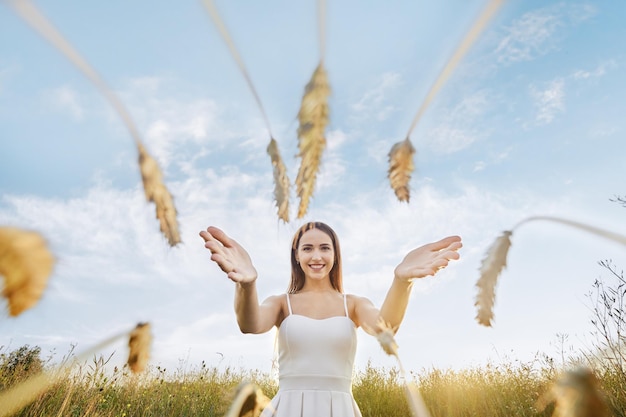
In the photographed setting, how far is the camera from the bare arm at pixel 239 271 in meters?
2.05

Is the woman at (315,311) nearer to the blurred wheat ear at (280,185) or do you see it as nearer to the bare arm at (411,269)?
the bare arm at (411,269)

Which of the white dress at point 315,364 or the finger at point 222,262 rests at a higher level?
the finger at point 222,262

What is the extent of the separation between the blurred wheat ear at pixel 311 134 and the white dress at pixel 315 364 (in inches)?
77.3

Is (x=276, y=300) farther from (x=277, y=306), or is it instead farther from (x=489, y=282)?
(x=489, y=282)

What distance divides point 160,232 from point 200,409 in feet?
20.3

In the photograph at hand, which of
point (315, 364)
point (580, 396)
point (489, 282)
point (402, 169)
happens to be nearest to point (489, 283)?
point (489, 282)

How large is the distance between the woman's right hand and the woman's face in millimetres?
923

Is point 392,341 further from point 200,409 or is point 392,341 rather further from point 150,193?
point 200,409

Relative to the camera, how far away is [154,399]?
20.8 ft

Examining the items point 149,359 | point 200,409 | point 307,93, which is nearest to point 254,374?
point 200,409

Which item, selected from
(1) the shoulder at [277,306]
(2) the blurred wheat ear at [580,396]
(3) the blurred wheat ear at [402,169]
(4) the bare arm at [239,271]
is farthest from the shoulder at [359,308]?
(2) the blurred wheat ear at [580,396]

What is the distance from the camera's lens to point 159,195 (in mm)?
962

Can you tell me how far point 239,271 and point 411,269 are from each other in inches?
33.2

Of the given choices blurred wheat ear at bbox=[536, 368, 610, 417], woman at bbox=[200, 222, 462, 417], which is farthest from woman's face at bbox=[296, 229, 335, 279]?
blurred wheat ear at bbox=[536, 368, 610, 417]
